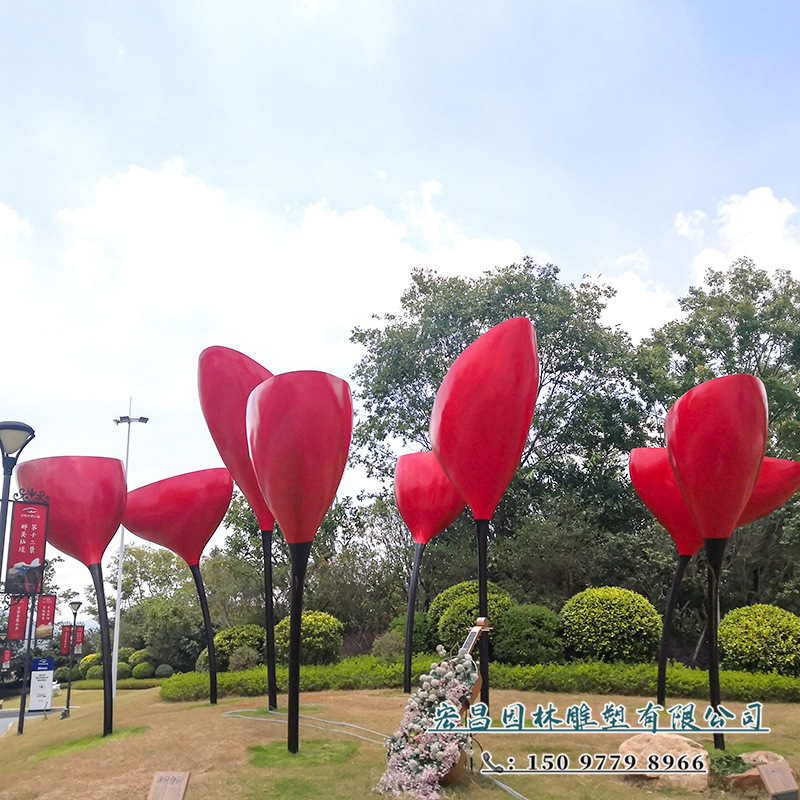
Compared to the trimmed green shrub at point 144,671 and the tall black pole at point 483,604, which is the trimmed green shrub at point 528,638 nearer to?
the tall black pole at point 483,604

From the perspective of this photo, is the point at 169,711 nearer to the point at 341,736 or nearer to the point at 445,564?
the point at 341,736

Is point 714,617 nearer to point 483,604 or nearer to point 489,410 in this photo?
point 483,604

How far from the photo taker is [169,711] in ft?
30.5

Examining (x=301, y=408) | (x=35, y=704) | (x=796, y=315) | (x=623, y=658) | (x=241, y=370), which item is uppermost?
(x=796, y=315)

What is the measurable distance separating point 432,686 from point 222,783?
1787 millimetres

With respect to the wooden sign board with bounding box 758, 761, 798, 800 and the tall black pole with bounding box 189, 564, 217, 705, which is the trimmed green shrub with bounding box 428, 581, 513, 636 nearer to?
the tall black pole with bounding box 189, 564, 217, 705

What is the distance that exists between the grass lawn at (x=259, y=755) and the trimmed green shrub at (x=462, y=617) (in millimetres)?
2531

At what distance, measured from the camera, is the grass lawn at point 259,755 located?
17.9ft

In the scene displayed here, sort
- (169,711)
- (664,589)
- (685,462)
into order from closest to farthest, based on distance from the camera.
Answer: (685,462) < (169,711) < (664,589)

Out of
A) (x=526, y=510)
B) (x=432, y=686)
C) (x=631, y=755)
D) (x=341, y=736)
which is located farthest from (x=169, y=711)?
(x=526, y=510)

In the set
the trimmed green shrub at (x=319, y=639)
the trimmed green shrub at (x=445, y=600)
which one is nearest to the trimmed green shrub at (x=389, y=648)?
the trimmed green shrub at (x=445, y=600)

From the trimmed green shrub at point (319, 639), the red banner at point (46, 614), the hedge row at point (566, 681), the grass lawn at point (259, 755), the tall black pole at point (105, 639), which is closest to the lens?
the grass lawn at point (259, 755)

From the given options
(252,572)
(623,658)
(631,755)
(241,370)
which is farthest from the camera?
(252,572)

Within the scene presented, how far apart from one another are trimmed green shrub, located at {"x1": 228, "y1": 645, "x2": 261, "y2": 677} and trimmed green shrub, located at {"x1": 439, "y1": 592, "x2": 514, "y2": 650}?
3.32m
